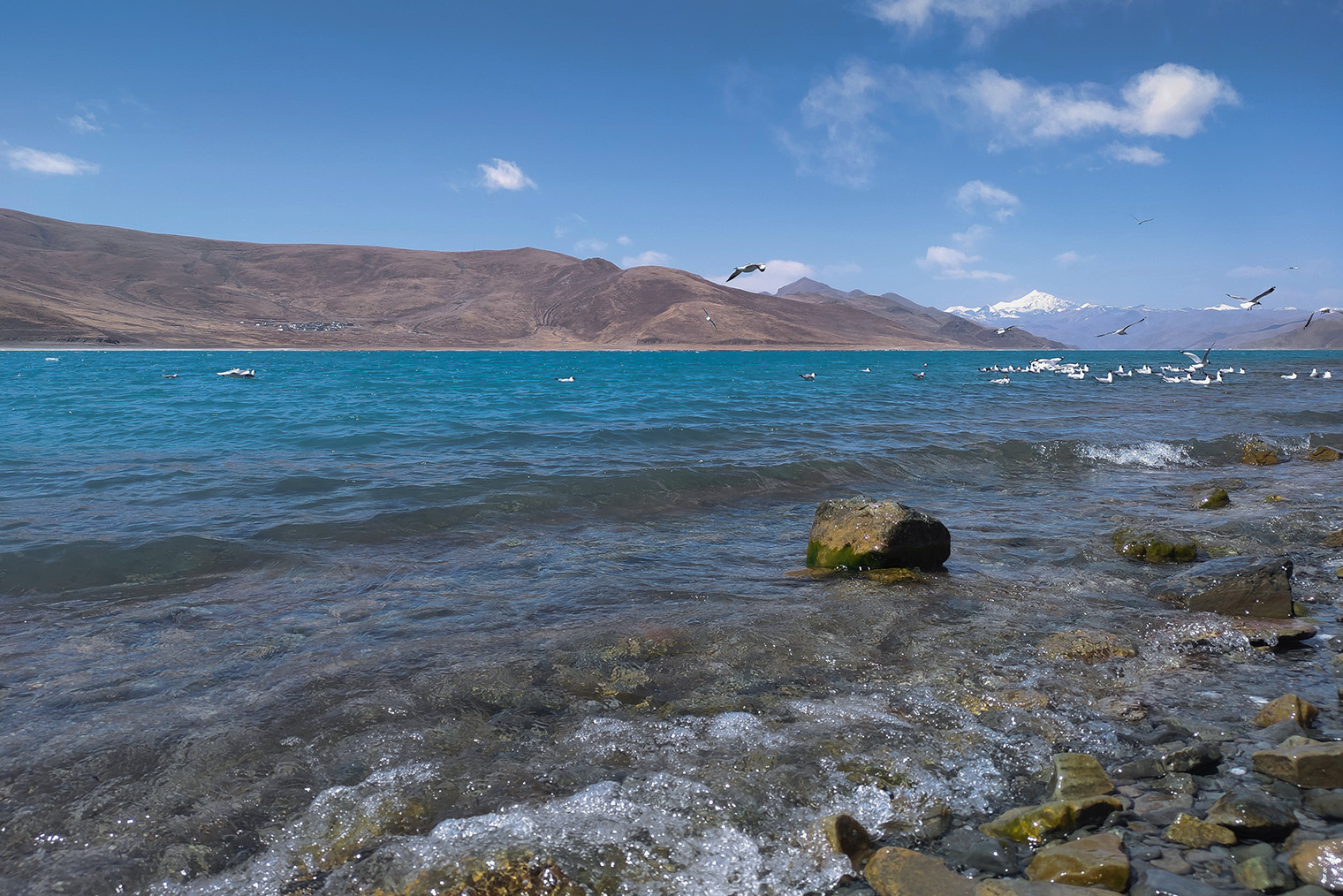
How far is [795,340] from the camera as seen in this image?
166875 mm

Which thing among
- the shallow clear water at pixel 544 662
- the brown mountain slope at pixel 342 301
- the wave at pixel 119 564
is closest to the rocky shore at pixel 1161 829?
the shallow clear water at pixel 544 662

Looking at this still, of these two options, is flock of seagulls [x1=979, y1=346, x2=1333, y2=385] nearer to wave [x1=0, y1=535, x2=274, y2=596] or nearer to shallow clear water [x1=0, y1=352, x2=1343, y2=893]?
shallow clear water [x1=0, y1=352, x2=1343, y2=893]

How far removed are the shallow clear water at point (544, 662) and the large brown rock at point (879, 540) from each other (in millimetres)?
339

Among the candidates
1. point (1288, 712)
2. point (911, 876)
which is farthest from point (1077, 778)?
point (1288, 712)

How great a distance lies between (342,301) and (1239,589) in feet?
574

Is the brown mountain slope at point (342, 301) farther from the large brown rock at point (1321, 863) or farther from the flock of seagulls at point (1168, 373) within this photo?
the large brown rock at point (1321, 863)

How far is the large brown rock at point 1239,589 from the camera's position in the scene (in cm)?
605

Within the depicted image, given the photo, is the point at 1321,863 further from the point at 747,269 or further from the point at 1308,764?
the point at 747,269

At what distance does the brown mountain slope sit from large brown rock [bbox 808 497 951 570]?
120m

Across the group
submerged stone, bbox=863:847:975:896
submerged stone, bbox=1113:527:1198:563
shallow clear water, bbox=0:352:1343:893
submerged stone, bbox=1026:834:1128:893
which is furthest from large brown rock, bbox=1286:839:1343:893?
submerged stone, bbox=1113:527:1198:563

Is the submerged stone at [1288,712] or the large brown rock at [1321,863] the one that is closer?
the large brown rock at [1321,863]

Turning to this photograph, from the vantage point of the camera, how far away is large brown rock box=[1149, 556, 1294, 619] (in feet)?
19.9

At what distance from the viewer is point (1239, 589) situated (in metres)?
6.22

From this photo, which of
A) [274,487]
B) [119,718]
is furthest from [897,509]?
[274,487]
